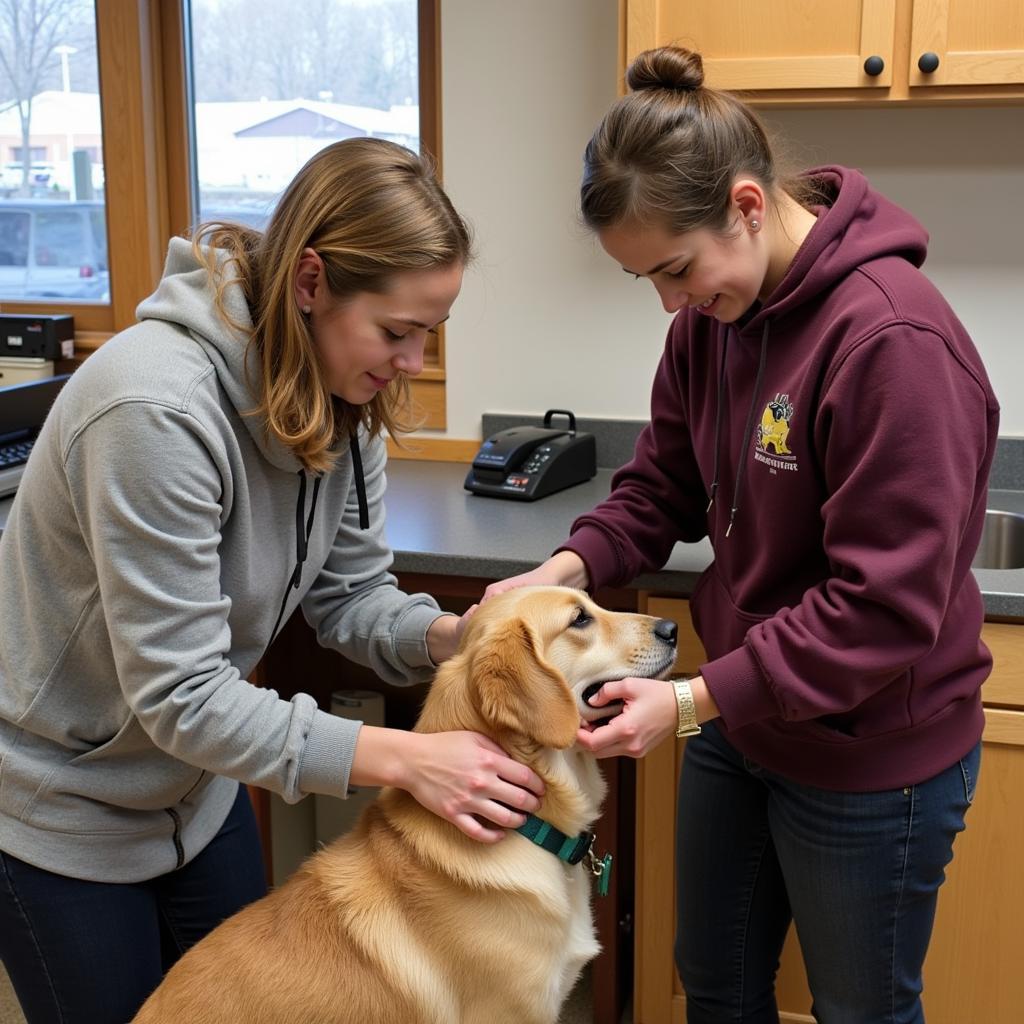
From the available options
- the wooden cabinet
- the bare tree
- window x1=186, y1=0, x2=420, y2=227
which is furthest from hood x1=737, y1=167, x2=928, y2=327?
the bare tree

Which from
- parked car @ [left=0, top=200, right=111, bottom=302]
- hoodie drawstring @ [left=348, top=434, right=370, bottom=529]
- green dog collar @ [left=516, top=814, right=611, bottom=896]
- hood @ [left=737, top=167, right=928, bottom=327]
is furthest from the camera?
parked car @ [left=0, top=200, right=111, bottom=302]

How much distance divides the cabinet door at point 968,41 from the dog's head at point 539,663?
1078 millimetres

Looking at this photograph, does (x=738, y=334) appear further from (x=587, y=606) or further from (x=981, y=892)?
(x=981, y=892)

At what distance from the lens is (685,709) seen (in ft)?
4.39

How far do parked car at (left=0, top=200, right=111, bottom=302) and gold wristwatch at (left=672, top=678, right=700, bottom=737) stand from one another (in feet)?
7.05

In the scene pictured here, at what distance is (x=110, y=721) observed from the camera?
4.39ft

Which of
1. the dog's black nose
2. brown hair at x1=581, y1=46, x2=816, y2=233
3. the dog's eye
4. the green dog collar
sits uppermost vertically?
brown hair at x1=581, y1=46, x2=816, y2=233

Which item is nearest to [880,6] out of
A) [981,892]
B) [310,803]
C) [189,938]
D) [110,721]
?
[981,892]

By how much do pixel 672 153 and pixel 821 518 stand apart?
1.40 feet

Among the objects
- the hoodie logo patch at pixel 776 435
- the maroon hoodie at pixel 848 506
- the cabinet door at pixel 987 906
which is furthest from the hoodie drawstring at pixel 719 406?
the cabinet door at pixel 987 906

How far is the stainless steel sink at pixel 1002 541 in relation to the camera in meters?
2.19

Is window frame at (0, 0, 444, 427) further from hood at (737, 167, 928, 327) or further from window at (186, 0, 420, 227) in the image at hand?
hood at (737, 167, 928, 327)

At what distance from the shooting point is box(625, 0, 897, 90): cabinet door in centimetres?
197

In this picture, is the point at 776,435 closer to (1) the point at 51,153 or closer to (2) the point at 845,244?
(2) the point at 845,244
